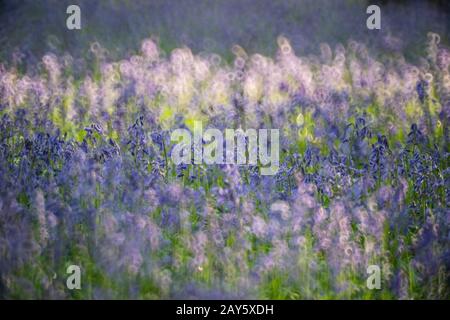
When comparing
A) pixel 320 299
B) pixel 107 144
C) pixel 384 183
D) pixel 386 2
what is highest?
pixel 386 2

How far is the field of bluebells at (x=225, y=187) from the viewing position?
434cm

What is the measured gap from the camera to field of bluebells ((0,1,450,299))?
4344 mm

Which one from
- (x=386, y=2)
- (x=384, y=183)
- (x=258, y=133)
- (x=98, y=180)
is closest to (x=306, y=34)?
(x=386, y=2)

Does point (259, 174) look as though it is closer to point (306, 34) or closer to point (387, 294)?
point (387, 294)

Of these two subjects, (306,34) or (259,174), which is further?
(306,34)

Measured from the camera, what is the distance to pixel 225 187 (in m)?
4.72

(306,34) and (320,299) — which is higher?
(306,34)

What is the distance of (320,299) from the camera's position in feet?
14.1

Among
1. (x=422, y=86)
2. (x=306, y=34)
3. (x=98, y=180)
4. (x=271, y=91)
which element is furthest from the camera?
(x=306, y=34)

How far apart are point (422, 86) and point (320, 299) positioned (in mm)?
1977

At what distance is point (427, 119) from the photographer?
5.28 meters

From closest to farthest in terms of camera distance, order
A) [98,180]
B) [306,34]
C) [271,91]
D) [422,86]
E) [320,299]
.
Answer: [320,299], [98,180], [422,86], [271,91], [306,34]

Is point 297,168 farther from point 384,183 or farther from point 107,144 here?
point 107,144

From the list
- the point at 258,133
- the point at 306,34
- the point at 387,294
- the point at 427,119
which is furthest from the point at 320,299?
the point at 306,34
